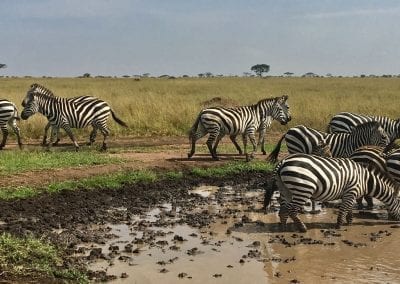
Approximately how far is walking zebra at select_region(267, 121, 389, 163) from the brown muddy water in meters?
1.75

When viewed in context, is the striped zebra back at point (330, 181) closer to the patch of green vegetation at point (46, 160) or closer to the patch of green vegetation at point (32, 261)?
the patch of green vegetation at point (32, 261)

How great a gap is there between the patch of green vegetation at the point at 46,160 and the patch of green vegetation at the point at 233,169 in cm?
190

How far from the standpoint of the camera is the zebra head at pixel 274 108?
1498 centimetres

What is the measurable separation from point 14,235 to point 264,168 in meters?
7.05

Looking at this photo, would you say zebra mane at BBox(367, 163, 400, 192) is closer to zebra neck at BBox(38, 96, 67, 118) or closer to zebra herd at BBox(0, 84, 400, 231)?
zebra herd at BBox(0, 84, 400, 231)

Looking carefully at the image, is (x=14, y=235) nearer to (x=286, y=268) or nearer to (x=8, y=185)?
(x=8, y=185)

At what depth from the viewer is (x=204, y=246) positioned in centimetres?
750

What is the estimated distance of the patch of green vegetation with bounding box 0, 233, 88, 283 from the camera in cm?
575

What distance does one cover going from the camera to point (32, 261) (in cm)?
612

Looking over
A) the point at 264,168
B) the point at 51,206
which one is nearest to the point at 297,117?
the point at 264,168

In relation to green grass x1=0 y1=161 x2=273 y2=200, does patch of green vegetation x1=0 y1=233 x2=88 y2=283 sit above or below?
below

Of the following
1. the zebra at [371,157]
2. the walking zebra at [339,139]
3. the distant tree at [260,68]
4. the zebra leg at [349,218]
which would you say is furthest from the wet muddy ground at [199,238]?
the distant tree at [260,68]

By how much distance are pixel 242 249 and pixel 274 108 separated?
835 cm

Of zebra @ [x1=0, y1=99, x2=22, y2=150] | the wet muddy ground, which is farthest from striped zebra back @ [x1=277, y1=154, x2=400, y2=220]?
zebra @ [x1=0, y1=99, x2=22, y2=150]
